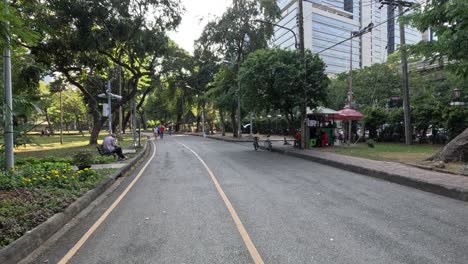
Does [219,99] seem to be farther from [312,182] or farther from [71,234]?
[71,234]

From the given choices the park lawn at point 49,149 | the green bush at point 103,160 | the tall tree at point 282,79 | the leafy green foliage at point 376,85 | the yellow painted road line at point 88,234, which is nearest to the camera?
the yellow painted road line at point 88,234

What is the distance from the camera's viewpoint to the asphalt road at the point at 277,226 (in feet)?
16.7

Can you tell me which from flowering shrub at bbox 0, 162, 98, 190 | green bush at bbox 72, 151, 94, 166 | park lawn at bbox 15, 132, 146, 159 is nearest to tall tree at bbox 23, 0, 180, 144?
park lawn at bbox 15, 132, 146, 159

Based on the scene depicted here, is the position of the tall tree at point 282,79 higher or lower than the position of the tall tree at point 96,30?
lower

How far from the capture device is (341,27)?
5578 cm

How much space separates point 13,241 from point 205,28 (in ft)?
119

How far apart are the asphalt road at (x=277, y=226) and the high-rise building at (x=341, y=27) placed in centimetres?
1817

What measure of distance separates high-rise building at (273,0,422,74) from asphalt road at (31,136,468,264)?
18168 mm

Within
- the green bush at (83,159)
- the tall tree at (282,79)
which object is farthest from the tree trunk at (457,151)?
the green bush at (83,159)

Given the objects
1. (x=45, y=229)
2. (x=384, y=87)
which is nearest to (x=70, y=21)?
(x=45, y=229)

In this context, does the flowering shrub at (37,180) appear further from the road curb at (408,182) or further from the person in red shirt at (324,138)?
the person in red shirt at (324,138)

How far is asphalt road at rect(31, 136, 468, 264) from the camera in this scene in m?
5.08

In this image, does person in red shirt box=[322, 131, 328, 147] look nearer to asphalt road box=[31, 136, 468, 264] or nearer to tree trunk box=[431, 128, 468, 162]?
tree trunk box=[431, 128, 468, 162]

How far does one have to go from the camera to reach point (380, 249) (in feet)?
17.1
